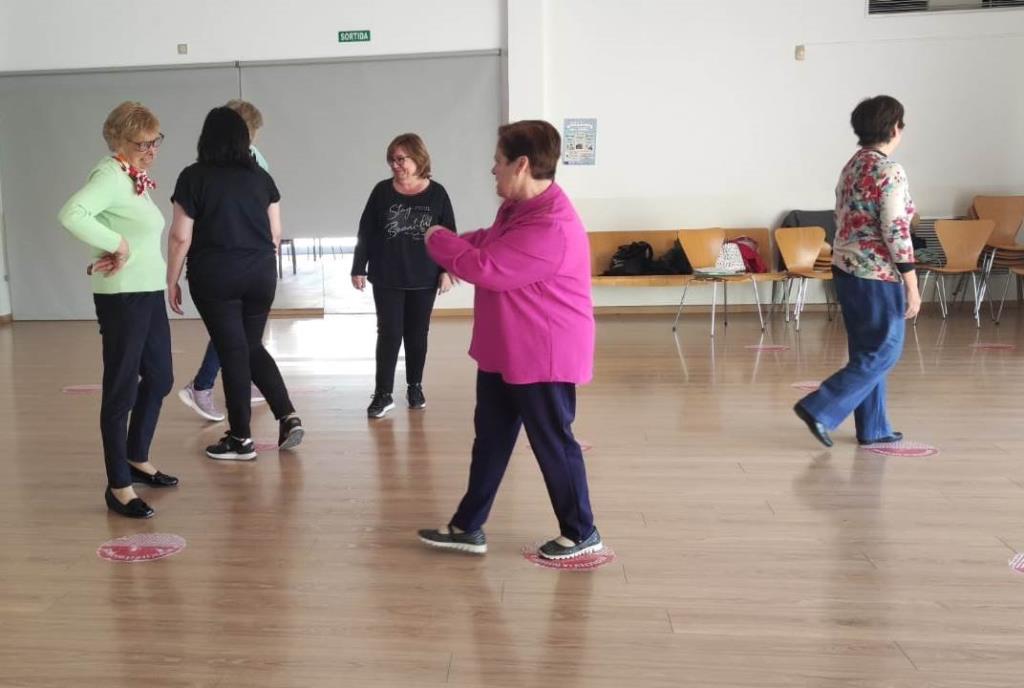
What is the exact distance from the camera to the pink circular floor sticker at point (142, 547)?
9.38ft

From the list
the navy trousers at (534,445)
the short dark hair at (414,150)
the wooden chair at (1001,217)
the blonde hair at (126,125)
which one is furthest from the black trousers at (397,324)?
the wooden chair at (1001,217)

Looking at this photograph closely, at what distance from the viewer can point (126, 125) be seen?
9.98ft

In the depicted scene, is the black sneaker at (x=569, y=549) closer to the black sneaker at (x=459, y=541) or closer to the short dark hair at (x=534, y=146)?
the black sneaker at (x=459, y=541)

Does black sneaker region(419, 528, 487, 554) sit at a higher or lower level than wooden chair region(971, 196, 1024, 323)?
lower

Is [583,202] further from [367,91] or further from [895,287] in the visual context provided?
[895,287]

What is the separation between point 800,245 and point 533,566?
20.5 ft

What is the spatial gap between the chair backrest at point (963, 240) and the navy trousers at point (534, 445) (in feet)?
21.1

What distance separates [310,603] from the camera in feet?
8.22

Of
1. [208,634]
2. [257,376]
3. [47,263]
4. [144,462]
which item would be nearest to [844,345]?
[257,376]

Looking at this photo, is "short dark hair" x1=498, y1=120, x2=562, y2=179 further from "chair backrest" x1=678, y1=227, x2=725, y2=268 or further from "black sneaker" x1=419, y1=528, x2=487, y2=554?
"chair backrest" x1=678, y1=227, x2=725, y2=268

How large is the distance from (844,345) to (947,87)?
3502 mm

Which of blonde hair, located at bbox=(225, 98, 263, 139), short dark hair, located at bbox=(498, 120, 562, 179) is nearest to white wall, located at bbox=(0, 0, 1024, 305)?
blonde hair, located at bbox=(225, 98, 263, 139)

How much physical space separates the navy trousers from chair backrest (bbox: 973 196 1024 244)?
286 inches

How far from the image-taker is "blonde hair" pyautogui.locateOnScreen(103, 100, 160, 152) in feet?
9.99
